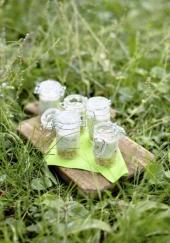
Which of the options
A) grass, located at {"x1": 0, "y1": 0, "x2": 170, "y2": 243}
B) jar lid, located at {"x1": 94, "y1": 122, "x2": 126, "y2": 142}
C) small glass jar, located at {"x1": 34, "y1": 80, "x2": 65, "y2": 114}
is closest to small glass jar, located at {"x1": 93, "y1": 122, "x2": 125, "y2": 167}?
jar lid, located at {"x1": 94, "y1": 122, "x2": 126, "y2": 142}

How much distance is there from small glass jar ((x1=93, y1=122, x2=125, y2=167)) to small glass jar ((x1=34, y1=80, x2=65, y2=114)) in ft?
1.01

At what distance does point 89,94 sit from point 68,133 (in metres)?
0.58

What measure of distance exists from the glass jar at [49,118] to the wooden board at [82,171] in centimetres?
3

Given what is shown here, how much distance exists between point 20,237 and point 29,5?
1.69m

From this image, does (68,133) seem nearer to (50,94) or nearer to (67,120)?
(67,120)

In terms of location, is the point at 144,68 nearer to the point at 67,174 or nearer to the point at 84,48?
the point at 84,48

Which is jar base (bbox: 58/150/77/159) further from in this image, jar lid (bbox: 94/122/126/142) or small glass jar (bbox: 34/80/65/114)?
small glass jar (bbox: 34/80/65/114)

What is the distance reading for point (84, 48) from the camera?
2.50 meters

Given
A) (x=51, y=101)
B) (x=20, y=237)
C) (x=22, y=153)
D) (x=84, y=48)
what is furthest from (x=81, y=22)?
(x=20, y=237)

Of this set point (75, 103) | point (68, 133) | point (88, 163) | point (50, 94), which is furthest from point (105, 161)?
point (50, 94)

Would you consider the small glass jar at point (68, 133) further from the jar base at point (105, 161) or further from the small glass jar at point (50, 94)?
the small glass jar at point (50, 94)

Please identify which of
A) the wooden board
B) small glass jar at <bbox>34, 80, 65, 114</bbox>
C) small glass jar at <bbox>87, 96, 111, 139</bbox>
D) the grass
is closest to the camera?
the grass

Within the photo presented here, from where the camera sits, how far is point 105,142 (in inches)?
68.3

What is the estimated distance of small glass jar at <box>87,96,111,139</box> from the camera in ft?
6.08
